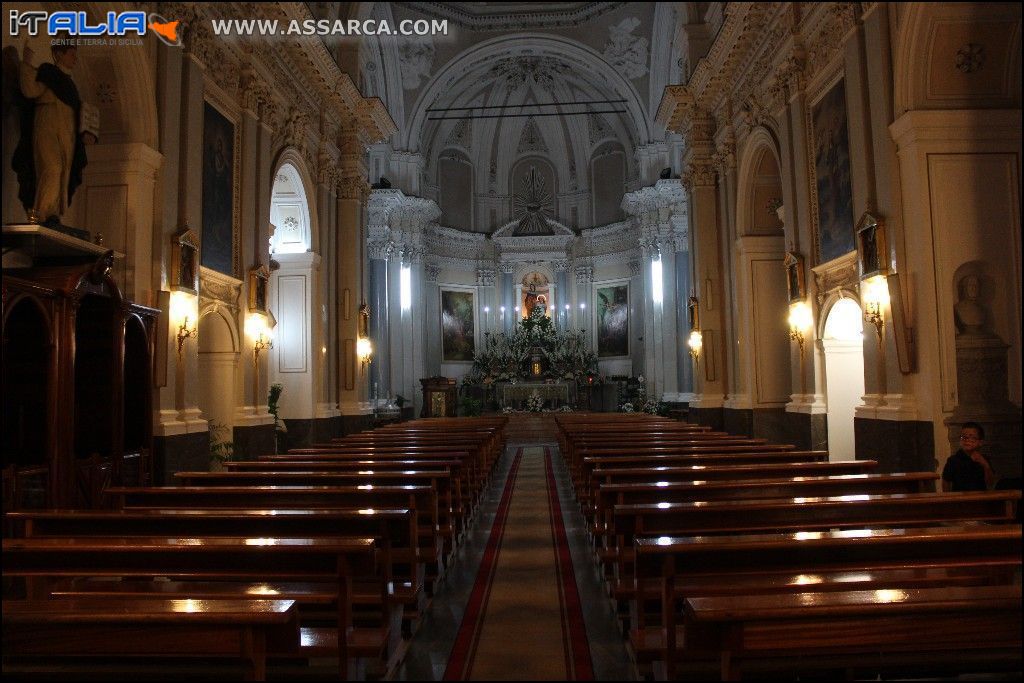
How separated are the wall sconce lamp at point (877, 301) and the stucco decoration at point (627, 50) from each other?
19.5m

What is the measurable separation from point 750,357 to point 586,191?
1904cm

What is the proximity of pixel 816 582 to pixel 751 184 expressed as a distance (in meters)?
13.4

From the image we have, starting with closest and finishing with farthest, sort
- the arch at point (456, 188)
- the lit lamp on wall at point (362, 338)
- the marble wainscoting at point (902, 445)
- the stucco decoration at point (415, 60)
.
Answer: the marble wainscoting at point (902, 445) < the lit lamp on wall at point (362, 338) < the stucco decoration at point (415, 60) < the arch at point (456, 188)

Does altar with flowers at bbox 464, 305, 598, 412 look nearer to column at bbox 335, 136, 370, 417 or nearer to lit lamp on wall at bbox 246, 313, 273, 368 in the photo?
column at bbox 335, 136, 370, 417

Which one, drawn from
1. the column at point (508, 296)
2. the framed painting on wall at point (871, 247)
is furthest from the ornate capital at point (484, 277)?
the framed painting on wall at point (871, 247)

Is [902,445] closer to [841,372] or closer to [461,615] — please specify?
[841,372]

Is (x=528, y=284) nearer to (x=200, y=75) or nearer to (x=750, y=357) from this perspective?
(x=750, y=357)

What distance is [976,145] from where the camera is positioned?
9.05 m

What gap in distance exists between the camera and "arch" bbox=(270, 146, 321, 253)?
49.1 ft

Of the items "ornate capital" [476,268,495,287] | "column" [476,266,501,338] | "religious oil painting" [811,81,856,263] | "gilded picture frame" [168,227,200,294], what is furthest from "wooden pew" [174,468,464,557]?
"ornate capital" [476,268,495,287]

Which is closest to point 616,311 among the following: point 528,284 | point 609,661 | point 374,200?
point 528,284

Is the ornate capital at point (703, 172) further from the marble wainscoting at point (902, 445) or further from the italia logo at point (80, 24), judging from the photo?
the italia logo at point (80, 24)

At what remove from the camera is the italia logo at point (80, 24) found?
8.16 meters

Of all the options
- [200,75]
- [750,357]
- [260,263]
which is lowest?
[750,357]
